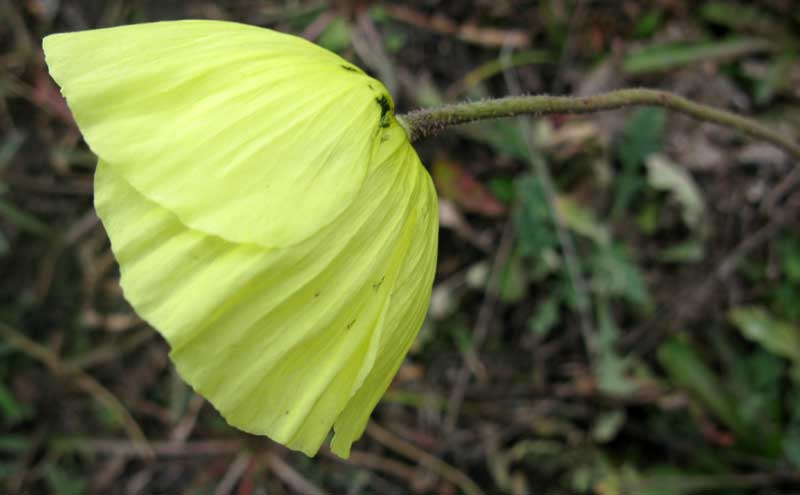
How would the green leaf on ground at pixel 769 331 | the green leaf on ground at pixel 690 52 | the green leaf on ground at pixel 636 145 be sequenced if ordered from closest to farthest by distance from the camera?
the green leaf on ground at pixel 769 331 → the green leaf on ground at pixel 636 145 → the green leaf on ground at pixel 690 52

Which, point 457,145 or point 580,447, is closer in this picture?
point 580,447

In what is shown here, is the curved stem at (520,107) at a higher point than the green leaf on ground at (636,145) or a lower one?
higher

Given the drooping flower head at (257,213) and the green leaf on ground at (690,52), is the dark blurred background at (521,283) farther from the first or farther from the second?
the drooping flower head at (257,213)

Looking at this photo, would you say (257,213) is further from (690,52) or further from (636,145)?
(690,52)

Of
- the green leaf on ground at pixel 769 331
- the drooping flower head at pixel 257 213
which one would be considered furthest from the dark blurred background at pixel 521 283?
the drooping flower head at pixel 257 213

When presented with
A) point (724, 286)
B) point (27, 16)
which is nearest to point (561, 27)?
point (724, 286)

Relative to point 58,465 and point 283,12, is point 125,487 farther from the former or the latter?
point 283,12

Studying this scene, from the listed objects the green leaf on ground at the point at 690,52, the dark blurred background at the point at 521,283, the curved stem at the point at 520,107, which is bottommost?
the dark blurred background at the point at 521,283

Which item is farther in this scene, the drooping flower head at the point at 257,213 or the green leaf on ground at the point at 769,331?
the green leaf on ground at the point at 769,331
